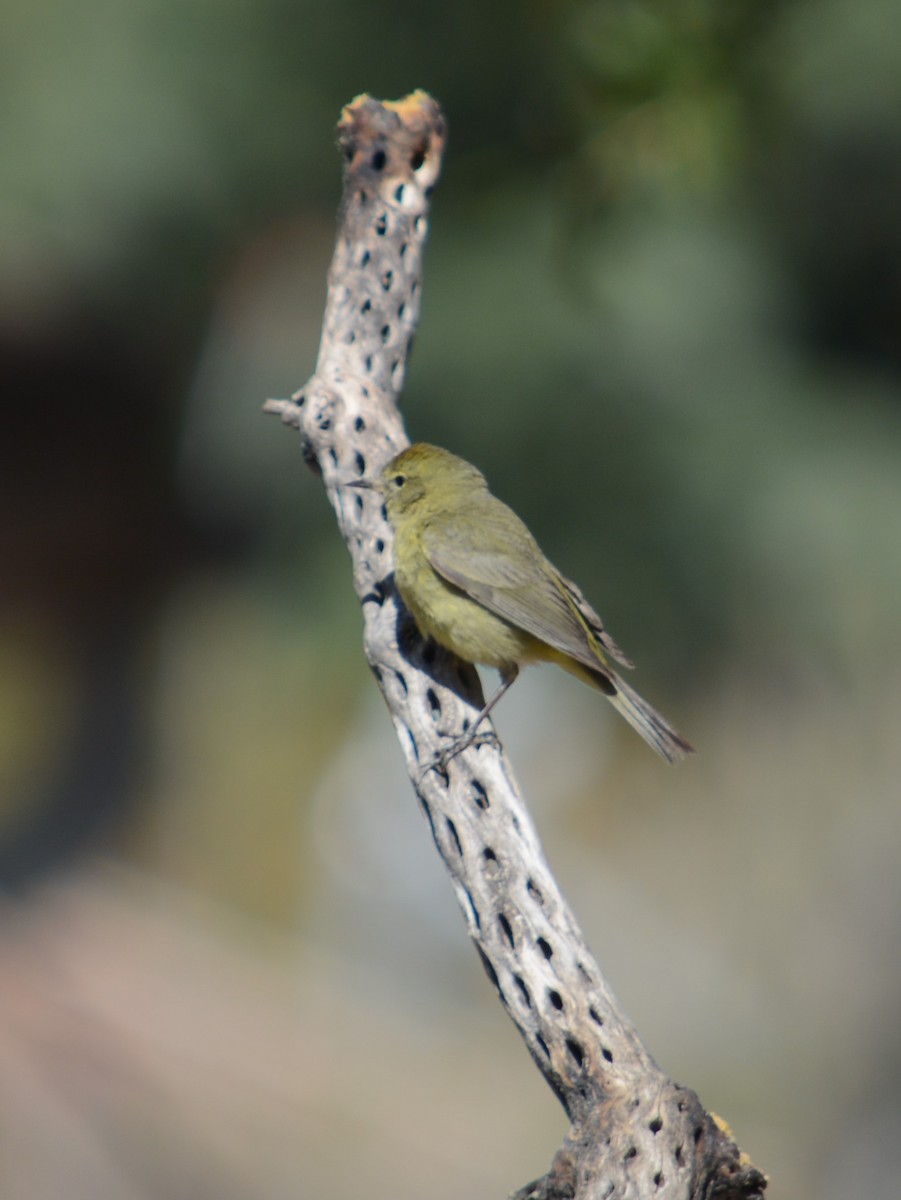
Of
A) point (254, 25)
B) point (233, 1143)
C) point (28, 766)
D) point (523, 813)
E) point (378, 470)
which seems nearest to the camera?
point (523, 813)

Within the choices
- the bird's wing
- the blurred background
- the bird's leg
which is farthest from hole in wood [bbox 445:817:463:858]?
the blurred background

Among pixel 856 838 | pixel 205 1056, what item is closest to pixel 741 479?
pixel 856 838

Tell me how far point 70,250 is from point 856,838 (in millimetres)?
8829

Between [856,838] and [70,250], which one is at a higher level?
[70,250]

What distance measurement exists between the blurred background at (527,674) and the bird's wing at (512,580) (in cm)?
263

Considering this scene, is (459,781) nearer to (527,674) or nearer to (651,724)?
(651,724)

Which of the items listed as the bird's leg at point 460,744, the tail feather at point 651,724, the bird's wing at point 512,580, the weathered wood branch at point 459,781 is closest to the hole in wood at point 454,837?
the weathered wood branch at point 459,781

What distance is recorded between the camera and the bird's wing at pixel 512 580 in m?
4.56

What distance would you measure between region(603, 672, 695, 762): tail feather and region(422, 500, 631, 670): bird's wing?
12 centimetres

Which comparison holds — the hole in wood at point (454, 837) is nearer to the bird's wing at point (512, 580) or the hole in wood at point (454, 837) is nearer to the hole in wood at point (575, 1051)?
the hole in wood at point (575, 1051)

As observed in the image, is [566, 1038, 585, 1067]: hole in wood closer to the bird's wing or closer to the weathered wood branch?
the weathered wood branch

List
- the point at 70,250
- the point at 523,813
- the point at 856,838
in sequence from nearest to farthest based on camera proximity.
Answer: the point at 523,813 < the point at 856,838 < the point at 70,250

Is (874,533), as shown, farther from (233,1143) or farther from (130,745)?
(130,745)

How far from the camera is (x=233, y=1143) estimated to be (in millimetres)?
9102
